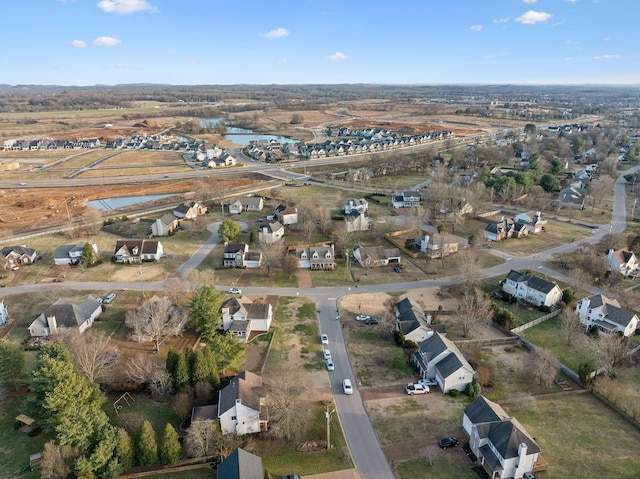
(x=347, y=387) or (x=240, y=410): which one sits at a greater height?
(x=240, y=410)

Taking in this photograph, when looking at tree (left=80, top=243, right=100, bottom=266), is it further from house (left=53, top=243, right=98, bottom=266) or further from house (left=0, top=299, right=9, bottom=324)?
house (left=0, top=299, right=9, bottom=324)

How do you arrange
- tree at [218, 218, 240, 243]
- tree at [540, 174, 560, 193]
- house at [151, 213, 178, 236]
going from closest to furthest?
1. tree at [218, 218, 240, 243]
2. house at [151, 213, 178, 236]
3. tree at [540, 174, 560, 193]

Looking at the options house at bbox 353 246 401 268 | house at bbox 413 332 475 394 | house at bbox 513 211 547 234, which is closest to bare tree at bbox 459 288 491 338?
house at bbox 413 332 475 394

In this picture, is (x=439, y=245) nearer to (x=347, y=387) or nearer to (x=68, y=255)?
(x=347, y=387)

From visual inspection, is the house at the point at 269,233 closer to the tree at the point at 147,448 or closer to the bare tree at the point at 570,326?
the tree at the point at 147,448

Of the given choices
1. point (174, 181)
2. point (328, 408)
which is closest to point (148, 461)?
point (328, 408)

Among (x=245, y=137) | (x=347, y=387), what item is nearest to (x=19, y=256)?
(x=347, y=387)

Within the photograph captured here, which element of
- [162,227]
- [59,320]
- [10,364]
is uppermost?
[162,227]
